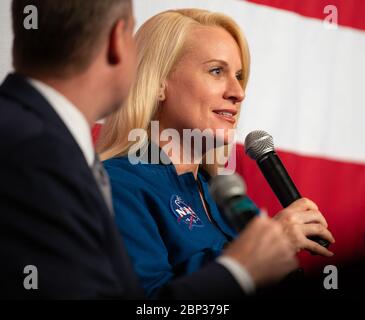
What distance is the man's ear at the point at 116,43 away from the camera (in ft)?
2.60

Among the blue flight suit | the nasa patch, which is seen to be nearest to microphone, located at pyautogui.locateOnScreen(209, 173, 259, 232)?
the blue flight suit

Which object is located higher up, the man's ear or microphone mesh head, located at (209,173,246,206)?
Result: the man's ear

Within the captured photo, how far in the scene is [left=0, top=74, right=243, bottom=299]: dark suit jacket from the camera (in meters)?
0.66

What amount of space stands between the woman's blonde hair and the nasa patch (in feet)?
0.52

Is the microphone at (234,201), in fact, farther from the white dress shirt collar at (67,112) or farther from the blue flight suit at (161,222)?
the blue flight suit at (161,222)

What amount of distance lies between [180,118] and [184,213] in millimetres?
225

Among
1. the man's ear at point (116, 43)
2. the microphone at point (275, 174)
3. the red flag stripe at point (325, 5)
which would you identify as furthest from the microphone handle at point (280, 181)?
the red flag stripe at point (325, 5)

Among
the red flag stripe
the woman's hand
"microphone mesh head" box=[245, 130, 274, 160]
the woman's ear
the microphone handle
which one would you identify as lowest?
the woman's hand

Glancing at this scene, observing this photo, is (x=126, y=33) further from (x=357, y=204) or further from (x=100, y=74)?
(x=357, y=204)

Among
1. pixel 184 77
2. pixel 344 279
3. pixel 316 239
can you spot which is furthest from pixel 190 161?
pixel 344 279

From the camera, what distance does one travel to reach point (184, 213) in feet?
4.11

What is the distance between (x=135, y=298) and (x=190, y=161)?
0.66 m

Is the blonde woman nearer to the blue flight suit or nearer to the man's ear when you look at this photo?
the blue flight suit

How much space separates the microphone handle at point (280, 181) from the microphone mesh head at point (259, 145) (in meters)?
0.02
